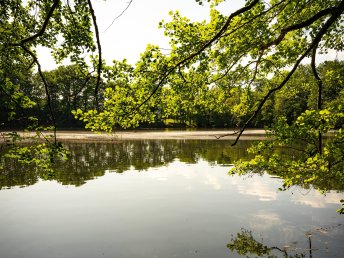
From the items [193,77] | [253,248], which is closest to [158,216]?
[253,248]

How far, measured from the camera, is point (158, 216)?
1300cm

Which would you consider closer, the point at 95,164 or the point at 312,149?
the point at 312,149

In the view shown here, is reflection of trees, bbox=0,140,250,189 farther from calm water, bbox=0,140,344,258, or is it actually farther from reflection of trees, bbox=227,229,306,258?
reflection of trees, bbox=227,229,306,258

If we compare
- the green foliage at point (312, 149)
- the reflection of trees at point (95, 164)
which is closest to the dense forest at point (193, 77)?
the green foliage at point (312, 149)

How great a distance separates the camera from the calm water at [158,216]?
33.0 ft

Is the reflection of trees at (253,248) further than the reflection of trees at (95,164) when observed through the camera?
No

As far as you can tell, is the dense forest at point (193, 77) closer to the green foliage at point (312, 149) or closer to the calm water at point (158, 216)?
the green foliage at point (312, 149)

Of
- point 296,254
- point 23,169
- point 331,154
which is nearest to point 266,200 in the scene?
point 296,254

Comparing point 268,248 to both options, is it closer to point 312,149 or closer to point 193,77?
point 312,149

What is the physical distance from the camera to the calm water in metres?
10.1

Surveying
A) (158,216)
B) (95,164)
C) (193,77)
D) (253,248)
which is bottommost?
(253,248)

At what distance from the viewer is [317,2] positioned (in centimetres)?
905

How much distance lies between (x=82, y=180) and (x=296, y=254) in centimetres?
1430

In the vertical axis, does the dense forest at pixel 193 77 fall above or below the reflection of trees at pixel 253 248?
above
